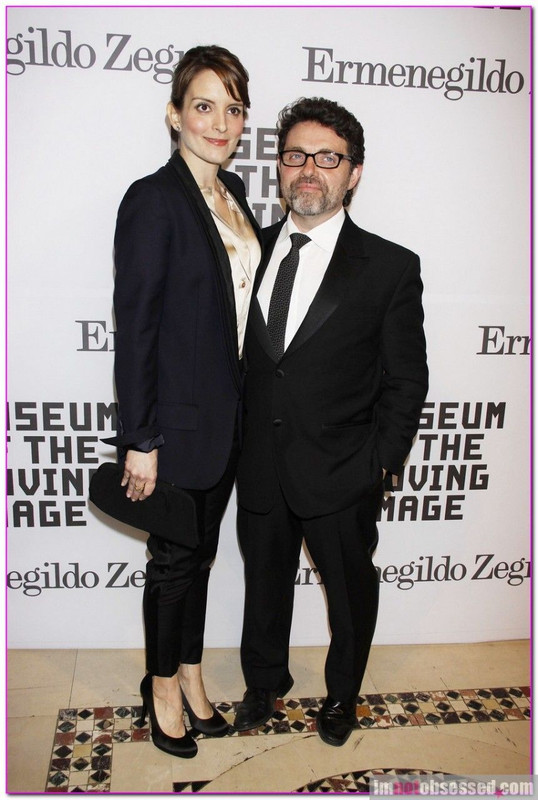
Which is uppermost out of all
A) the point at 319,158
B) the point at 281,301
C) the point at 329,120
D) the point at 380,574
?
the point at 329,120

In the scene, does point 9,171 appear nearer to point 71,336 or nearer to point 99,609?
point 71,336

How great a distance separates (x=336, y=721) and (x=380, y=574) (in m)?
0.68

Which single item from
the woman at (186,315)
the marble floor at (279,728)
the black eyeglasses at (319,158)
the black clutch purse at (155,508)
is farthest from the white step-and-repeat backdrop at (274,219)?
the black clutch purse at (155,508)

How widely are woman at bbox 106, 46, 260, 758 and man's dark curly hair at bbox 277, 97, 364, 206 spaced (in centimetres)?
20

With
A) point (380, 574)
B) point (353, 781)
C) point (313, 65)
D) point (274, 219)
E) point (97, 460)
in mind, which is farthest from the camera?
point (380, 574)

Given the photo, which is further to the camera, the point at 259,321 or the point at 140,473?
the point at 259,321

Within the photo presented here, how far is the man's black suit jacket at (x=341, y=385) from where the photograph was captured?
2.04 meters

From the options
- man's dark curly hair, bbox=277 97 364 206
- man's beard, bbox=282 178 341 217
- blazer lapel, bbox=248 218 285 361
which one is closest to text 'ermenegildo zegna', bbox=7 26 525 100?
man's dark curly hair, bbox=277 97 364 206

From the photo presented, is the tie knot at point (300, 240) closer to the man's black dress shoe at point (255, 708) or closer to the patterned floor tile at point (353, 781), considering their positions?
the man's black dress shoe at point (255, 708)

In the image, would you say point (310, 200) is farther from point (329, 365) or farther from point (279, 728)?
point (279, 728)

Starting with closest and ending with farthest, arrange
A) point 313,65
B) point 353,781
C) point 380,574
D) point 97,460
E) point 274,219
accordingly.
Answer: point 353,781 → point 313,65 → point 274,219 → point 97,460 → point 380,574

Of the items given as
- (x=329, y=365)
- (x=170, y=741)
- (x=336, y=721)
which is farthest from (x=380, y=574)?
(x=329, y=365)

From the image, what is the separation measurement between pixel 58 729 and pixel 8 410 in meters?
1.12

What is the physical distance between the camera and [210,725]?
7.63ft
